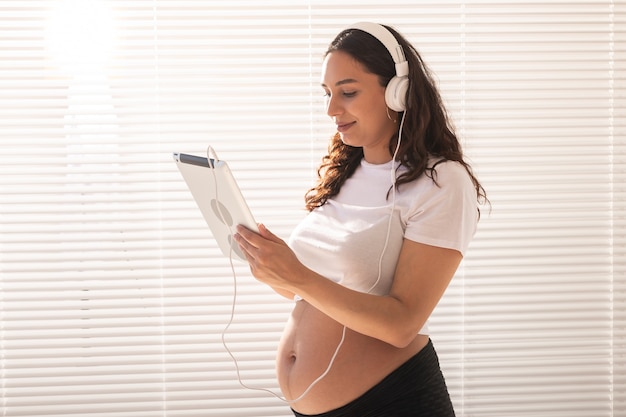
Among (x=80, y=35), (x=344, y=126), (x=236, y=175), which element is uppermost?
(x=80, y=35)

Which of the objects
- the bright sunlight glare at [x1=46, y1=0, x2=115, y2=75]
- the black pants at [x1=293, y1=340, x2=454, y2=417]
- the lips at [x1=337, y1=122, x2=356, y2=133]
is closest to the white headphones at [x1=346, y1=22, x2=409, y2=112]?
the lips at [x1=337, y1=122, x2=356, y2=133]

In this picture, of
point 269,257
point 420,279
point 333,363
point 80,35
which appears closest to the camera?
point 269,257

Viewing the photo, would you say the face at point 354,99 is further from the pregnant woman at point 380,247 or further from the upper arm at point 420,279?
the upper arm at point 420,279

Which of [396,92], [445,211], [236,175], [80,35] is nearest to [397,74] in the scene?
[396,92]

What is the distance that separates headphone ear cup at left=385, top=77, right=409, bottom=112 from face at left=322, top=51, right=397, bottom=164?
0.03m

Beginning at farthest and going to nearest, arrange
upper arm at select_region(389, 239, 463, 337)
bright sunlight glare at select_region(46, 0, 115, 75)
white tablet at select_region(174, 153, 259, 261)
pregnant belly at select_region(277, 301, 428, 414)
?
bright sunlight glare at select_region(46, 0, 115, 75) → pregnant belly at select_region(277, 301, 428, 414) → upper arm at select_region(389, 239, 463, 337) → white tablet at select_region(174, 153, 259, 261)

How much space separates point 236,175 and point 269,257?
3.10ft

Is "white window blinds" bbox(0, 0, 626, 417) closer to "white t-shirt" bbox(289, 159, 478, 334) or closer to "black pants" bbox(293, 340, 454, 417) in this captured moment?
"white t-shirt" bbox(289, 159, 478, 334)

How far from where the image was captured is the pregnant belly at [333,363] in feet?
5.20

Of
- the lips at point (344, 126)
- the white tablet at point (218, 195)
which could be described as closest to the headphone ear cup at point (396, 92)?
the lips at point (344, 126)

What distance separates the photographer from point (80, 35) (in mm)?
2236

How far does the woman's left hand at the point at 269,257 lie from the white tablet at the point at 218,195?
0.9 inches

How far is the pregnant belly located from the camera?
62.4 inches

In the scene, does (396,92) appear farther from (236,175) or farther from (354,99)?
(236,175)
